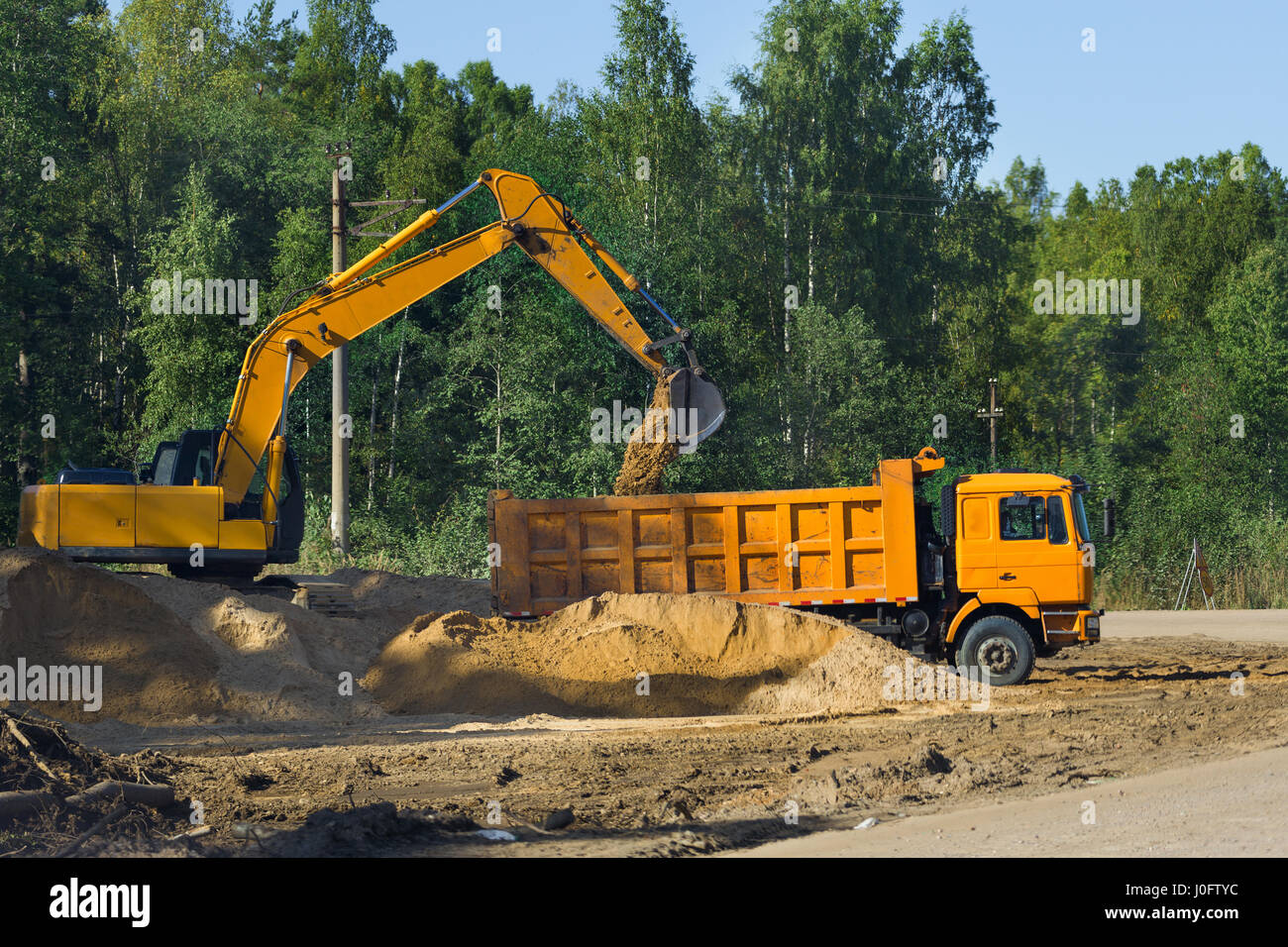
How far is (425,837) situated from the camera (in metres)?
8.26

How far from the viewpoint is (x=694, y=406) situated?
16.2 m

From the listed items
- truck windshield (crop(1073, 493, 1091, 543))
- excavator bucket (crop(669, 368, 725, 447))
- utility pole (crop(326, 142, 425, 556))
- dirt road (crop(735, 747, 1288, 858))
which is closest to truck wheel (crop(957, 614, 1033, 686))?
truck windshield (crop(1073, 493, 1091, 543))

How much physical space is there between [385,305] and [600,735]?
23.5ft

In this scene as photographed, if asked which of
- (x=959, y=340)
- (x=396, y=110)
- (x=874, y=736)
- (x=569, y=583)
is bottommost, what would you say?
(x=874, y=736)

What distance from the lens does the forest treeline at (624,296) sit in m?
31.5

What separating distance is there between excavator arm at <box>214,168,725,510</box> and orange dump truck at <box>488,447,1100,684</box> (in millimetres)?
2453

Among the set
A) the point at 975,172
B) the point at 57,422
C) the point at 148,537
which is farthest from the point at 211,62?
the point at 148,537

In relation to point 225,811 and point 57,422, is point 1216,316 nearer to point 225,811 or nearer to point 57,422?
point 57,422

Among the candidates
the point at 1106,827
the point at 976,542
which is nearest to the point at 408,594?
the point at 976,542

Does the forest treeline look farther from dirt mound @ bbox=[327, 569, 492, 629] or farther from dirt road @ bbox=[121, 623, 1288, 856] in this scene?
→ dirt road @ bbox=[121, 623, 1288, 856]

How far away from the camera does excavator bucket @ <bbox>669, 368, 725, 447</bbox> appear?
52.9 feet
